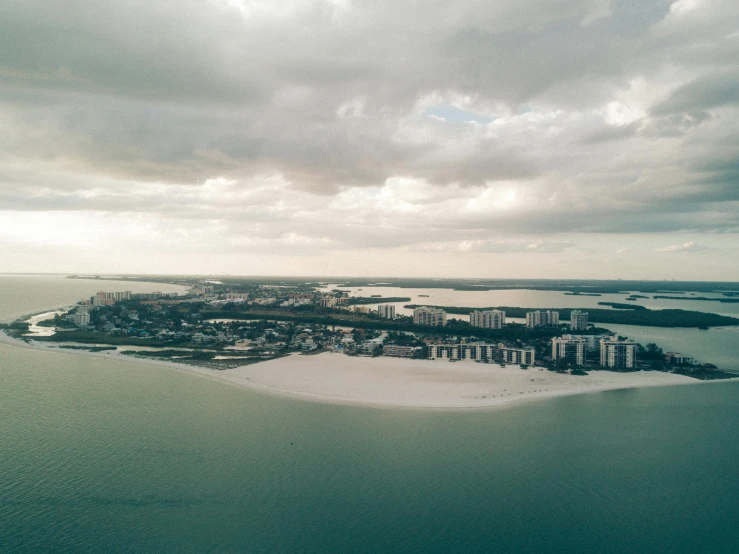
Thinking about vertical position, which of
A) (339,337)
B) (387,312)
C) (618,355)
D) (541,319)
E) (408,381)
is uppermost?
(387,312)

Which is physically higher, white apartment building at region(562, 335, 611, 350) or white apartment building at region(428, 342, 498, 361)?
white apartment building at region(562, 335, 611, 350)

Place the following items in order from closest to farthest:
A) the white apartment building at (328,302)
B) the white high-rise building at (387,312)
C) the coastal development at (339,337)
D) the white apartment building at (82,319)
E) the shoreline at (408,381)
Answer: the shoreline at (408,381) < the coastal development at (339,337) < the white apartment building at (82,319) < the white high-rise building at (387,312) < the white apartment building at (328,302)

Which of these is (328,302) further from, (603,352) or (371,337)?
Result: (603,352)

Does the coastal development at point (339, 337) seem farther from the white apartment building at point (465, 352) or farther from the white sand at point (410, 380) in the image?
the white sand at point (410, 380)

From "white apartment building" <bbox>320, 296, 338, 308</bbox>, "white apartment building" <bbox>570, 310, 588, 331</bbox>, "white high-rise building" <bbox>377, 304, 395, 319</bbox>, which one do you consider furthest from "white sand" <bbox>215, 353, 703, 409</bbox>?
"white apartment building" <bbox>320, 296, 338, 308</bbox>

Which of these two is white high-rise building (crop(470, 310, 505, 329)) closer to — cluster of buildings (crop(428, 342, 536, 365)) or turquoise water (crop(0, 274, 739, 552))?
cluster of buildings (crop(428, 342, 536, 365))

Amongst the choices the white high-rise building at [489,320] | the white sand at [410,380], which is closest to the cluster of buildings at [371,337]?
the white high-rise building at [489,320]

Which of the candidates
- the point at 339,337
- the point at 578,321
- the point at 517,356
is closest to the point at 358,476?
the point at 517,356
